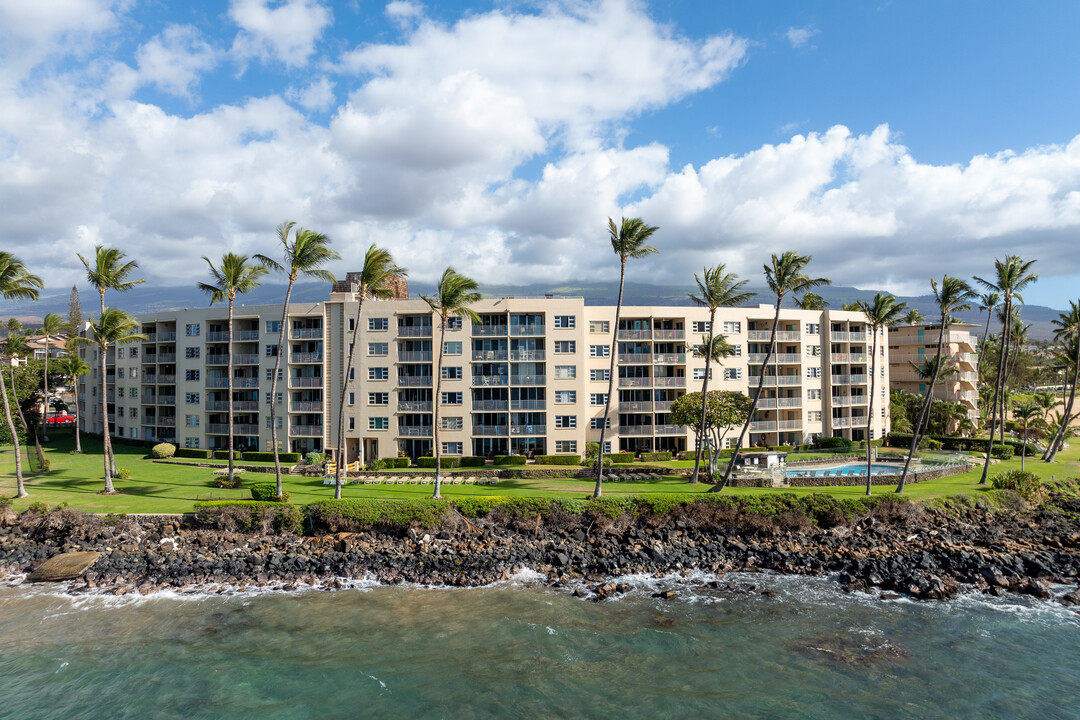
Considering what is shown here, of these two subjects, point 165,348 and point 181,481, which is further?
point 165,348

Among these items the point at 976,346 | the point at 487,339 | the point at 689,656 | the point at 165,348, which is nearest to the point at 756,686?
the point at 689,656

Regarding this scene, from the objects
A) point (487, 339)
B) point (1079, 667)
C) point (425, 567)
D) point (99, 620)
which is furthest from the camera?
point (487, 339)

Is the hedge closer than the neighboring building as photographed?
Yes

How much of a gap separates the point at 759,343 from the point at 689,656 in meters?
48.5

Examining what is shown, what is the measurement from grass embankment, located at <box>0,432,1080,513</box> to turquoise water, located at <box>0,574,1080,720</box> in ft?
33.6

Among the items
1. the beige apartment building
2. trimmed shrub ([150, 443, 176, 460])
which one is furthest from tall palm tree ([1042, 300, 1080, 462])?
trimmed shrub ([150, 443, 176, 460])

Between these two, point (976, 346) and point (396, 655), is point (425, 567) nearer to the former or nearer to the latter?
point (396, 655)

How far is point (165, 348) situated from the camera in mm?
69750

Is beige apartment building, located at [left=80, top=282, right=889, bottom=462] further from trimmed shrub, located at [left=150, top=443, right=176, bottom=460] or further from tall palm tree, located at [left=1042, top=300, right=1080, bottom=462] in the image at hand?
tall palm tree, located at [left=1042, top=300, right=1080, bottom=462]

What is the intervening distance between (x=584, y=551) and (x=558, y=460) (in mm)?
20024

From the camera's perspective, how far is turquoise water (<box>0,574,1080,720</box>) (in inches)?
851

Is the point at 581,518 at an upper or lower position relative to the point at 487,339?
lower

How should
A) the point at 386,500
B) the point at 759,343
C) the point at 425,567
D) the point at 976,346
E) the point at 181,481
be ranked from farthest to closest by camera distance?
the point at 976,346 → the point at 759,343 → the point at 181,481 → the point at 386,500 → the point at 425,567

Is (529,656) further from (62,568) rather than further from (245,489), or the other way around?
(245,489)
